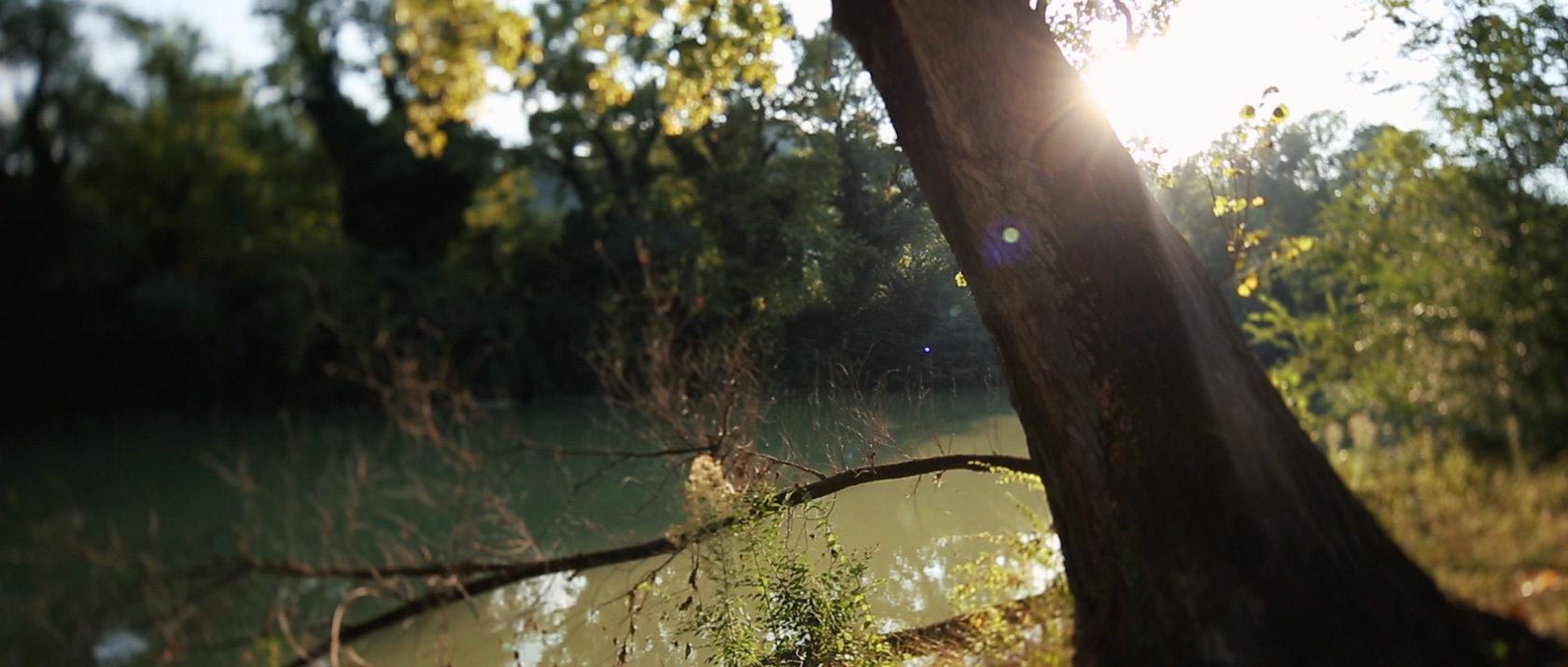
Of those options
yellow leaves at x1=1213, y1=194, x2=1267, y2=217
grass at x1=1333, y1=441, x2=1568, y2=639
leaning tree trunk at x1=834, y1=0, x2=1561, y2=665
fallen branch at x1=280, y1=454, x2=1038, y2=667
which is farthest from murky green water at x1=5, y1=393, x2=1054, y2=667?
grass at x1=1333, y1=441, x2=1568, y2=639

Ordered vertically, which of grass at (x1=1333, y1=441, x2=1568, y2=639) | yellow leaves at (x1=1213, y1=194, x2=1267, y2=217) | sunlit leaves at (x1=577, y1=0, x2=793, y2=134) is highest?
sunlit leaves at (x1=577, y1=0, x2=793, y2=134)

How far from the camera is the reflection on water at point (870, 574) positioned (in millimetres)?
4598

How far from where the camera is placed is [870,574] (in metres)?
5.07

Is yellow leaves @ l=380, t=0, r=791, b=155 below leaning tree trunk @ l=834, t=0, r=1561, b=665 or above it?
above

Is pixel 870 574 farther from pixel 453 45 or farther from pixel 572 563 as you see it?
pixel 453 45

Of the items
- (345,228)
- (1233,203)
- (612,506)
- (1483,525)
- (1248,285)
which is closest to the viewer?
(1483,525)

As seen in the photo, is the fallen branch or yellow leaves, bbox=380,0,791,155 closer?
the fallen branch

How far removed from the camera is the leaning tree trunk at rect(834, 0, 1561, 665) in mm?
2172

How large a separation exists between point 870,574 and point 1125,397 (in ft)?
8.80

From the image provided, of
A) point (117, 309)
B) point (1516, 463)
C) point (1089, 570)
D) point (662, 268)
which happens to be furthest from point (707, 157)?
point (1516, 463)

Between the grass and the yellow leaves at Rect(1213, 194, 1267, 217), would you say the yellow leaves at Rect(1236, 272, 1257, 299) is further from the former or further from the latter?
the grass

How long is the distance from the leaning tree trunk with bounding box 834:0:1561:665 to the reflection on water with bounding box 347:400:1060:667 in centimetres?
167

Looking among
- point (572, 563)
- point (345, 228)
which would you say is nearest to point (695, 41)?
point (572, 563)

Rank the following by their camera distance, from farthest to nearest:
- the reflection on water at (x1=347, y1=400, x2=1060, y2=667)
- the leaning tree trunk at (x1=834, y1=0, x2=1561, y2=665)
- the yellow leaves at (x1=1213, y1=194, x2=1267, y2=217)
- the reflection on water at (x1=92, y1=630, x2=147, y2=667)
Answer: the reflection on water at (x1=347, y1=400, x2=1060, y2=667), the reflection on water at (x1=92, y1=630, x2=147, y2=667), the yellow leaves at (x1=1213, y1=194, x2=1267, y2=217), the leaning tree trunk at (x1=834, y1=0, x2=1561, y2=665)
